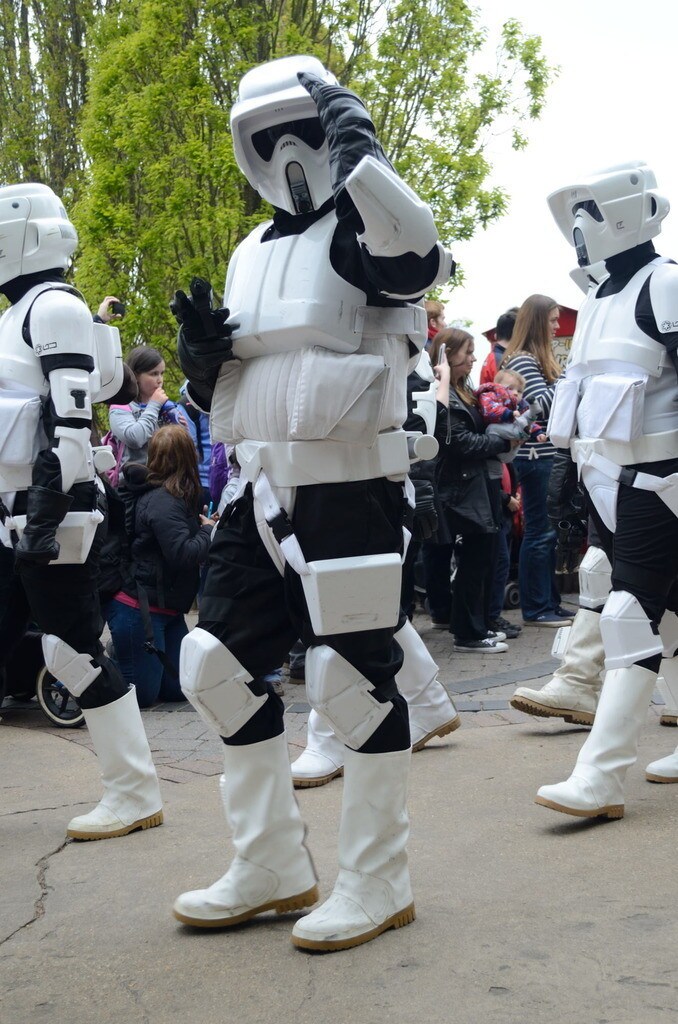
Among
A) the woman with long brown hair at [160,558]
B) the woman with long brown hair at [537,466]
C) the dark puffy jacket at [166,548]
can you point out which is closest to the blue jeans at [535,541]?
the woman with long brown hair at [537,466]

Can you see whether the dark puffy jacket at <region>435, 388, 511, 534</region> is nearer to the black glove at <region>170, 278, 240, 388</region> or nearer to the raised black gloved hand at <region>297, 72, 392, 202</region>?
the black glove at <region>170, 278, 240, 388</region>

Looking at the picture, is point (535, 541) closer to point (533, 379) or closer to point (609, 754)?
point (533, 379)

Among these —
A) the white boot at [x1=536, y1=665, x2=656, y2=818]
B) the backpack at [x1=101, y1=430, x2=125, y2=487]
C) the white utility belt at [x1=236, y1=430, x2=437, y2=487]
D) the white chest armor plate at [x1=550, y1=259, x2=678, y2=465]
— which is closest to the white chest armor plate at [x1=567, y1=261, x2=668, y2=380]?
the white chest armor plate at [x1=550, y1=259, x2=678, y2=465]

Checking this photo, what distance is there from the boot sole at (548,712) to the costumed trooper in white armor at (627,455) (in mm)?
849

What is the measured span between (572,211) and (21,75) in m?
18.3

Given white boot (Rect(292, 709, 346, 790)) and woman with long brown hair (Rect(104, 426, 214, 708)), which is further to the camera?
woman with long brown hair (Rect(104, 426, 214, 708))

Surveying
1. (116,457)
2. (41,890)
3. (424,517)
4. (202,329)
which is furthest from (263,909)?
(116,457)

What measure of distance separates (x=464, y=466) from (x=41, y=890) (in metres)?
4.77

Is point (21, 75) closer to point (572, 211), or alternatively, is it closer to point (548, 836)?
point (572, 211)

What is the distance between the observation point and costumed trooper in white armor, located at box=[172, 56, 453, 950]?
3.24 metres

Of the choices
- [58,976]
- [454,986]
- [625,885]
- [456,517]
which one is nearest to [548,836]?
[625,885]

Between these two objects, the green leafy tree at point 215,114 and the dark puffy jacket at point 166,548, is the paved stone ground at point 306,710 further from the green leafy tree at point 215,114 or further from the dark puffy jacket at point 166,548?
the green leafy tree at point 215,114

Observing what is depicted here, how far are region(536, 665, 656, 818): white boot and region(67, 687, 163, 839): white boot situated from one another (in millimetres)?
1392

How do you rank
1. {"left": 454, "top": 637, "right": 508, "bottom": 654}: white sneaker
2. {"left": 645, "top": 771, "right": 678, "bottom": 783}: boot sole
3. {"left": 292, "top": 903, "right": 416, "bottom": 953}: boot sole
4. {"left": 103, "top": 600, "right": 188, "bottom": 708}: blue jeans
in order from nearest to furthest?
{"left": 292, "top": 903, "right": 416, "bottom": 953}: boot sole, {"left": 645, "top": 771, "right": 678, "bottom": 783}: boot sole, {"left": 103, "top": 600, "right": 188, "bottom": 708}: blue jeans, {"left": 454, "top": 637, "right": 508, "bottom": 654}: white sneaker
